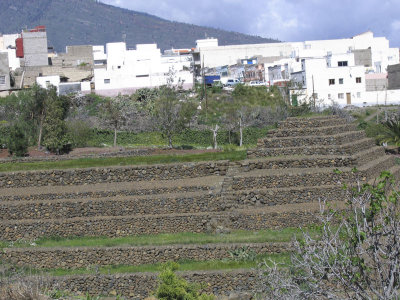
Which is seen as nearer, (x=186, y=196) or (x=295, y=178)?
(x=186, y=196)

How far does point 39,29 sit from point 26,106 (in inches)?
1606

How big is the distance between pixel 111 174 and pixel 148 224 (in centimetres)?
458

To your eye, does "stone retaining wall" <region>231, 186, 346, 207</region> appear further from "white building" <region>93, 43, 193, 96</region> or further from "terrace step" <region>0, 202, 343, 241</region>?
"white building" <region>93, 43, 193, 96</region>

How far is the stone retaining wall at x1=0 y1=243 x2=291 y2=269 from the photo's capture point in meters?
20.7

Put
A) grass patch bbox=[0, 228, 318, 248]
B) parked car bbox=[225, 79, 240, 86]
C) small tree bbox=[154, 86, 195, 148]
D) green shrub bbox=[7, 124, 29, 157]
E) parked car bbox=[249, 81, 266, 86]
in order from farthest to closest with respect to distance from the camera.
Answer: parked car bbox=[225, 79, 240, 86] < parked car bbox=[249, 81, 266, 86] < small tree bbox=[154, 86, 195, 148] < green shrub bbox=[7, 124, 29, 157] < grass patch bbox=[0, 228, 318, 248]

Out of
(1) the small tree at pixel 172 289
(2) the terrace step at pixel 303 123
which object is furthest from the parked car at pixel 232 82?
(1) the small tree at pixel 172 289

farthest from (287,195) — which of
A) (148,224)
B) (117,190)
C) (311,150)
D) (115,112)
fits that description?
(115,112)

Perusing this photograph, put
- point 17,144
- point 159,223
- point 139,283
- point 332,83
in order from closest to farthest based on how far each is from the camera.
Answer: point 139,283
point 159,223
point 17,144
point 332,83

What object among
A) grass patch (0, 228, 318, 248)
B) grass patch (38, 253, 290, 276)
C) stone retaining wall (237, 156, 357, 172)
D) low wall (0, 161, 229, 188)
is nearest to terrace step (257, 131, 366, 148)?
stone retaining wall (237, 156, 357, 172)

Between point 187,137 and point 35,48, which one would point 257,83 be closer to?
point 187,137

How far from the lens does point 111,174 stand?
28016 mm

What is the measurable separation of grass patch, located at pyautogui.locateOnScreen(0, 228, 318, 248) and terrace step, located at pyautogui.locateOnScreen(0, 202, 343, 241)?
32 centimetres

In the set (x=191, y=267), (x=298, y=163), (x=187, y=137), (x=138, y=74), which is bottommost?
(x=191, y=267)

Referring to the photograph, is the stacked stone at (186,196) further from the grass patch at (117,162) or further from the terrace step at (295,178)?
the grass patch at (117,162)
